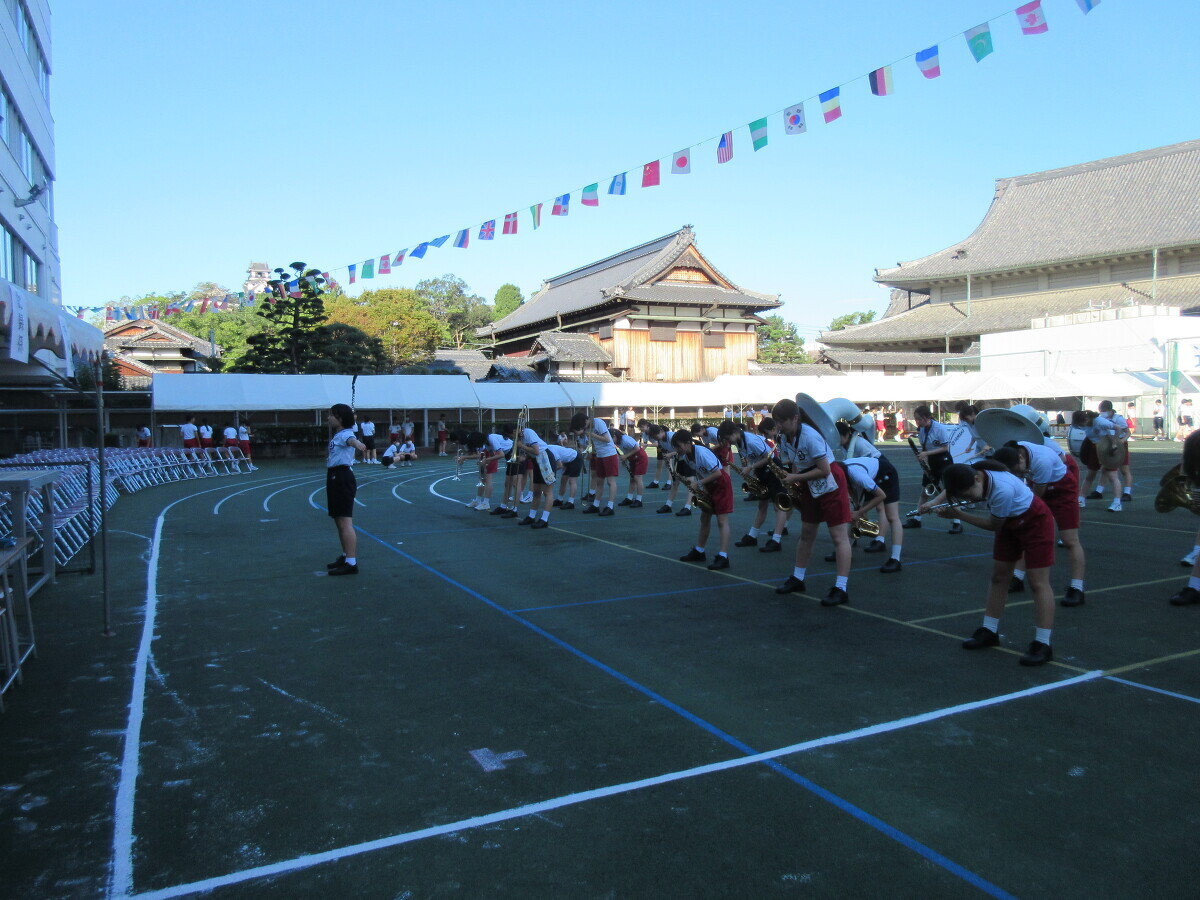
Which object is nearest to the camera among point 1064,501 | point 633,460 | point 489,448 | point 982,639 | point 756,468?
point 982,639

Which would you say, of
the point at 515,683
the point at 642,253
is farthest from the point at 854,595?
the point at 642,253

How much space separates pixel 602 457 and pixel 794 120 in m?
6.47

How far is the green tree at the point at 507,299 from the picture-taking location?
78.7m

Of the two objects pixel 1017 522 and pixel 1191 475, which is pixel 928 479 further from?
pixel 1017 522

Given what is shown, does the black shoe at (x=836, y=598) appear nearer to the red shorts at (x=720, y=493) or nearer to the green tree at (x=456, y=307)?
the red shorts at (x=720, y=493)

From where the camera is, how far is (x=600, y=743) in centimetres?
430

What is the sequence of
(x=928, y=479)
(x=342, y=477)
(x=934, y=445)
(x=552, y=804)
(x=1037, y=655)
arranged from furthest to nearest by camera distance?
(x=928, y=479) → (x=934, y=445) → (x=342, y=477) → (x=1037, y=655) → (x=552, y=804)

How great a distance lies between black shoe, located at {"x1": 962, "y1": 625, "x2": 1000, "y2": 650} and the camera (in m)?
5.68

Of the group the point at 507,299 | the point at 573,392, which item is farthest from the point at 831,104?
the point at 507,299

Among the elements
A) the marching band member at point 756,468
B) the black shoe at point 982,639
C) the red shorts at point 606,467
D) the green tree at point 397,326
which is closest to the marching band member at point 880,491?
the marching band member at point 756,468

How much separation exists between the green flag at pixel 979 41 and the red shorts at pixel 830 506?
7359mm

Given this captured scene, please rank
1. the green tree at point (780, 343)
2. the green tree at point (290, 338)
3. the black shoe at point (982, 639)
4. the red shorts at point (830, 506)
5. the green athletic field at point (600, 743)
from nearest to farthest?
1. the green athletic field at point (600, 743)
2. the black shoe at point (982, 639)
3. the red shorts at point (830, 506)
4. the green tree at point (290, 338)
5. the green tree at point (780, 343)

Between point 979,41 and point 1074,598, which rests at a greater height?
point 979,41

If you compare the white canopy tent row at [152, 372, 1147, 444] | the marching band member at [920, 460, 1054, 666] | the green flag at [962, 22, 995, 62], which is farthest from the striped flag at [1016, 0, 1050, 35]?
the white canopy tent row at [152, 372, 1147, 444]
